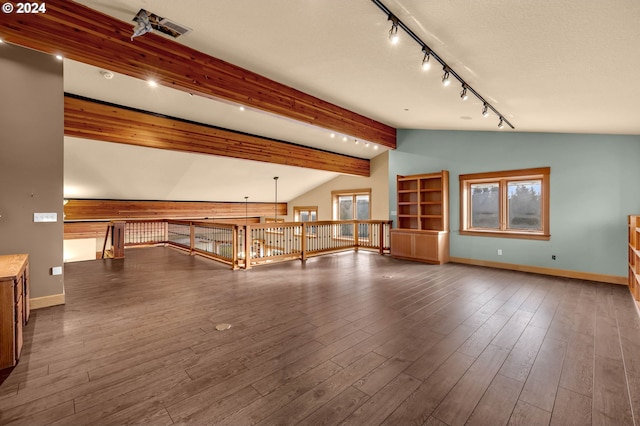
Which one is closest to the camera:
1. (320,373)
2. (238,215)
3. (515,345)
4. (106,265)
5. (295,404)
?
(295,404)

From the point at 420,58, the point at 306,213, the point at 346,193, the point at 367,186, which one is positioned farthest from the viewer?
the point at 306,213

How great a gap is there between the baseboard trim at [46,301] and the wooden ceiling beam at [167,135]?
2705mm

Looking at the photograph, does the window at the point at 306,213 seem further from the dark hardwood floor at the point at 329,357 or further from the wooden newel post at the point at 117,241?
the dark hardwood floor at the point at 329,357

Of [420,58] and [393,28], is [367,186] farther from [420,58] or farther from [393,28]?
[393,28]

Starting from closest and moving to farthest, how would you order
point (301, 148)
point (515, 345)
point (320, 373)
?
point (320, 373)
point (515, 345)
point (301, 148)

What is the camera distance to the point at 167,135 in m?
5.69

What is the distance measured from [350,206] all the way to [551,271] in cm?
666

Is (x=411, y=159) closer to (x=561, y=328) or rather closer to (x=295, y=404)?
(x=561, y=328)

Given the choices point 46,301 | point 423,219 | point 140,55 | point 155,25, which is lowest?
point 46,301

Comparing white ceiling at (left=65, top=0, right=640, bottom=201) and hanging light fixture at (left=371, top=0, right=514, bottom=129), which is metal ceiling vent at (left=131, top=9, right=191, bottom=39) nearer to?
white ceiling at (left=65, top=0, right=640, bottom=201)

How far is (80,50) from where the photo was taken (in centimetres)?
298

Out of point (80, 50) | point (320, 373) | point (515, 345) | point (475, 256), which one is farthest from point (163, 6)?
point (475, 256)

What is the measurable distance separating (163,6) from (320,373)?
3.62 m

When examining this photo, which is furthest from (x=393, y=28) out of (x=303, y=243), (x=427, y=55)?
(x=303, y=243)
